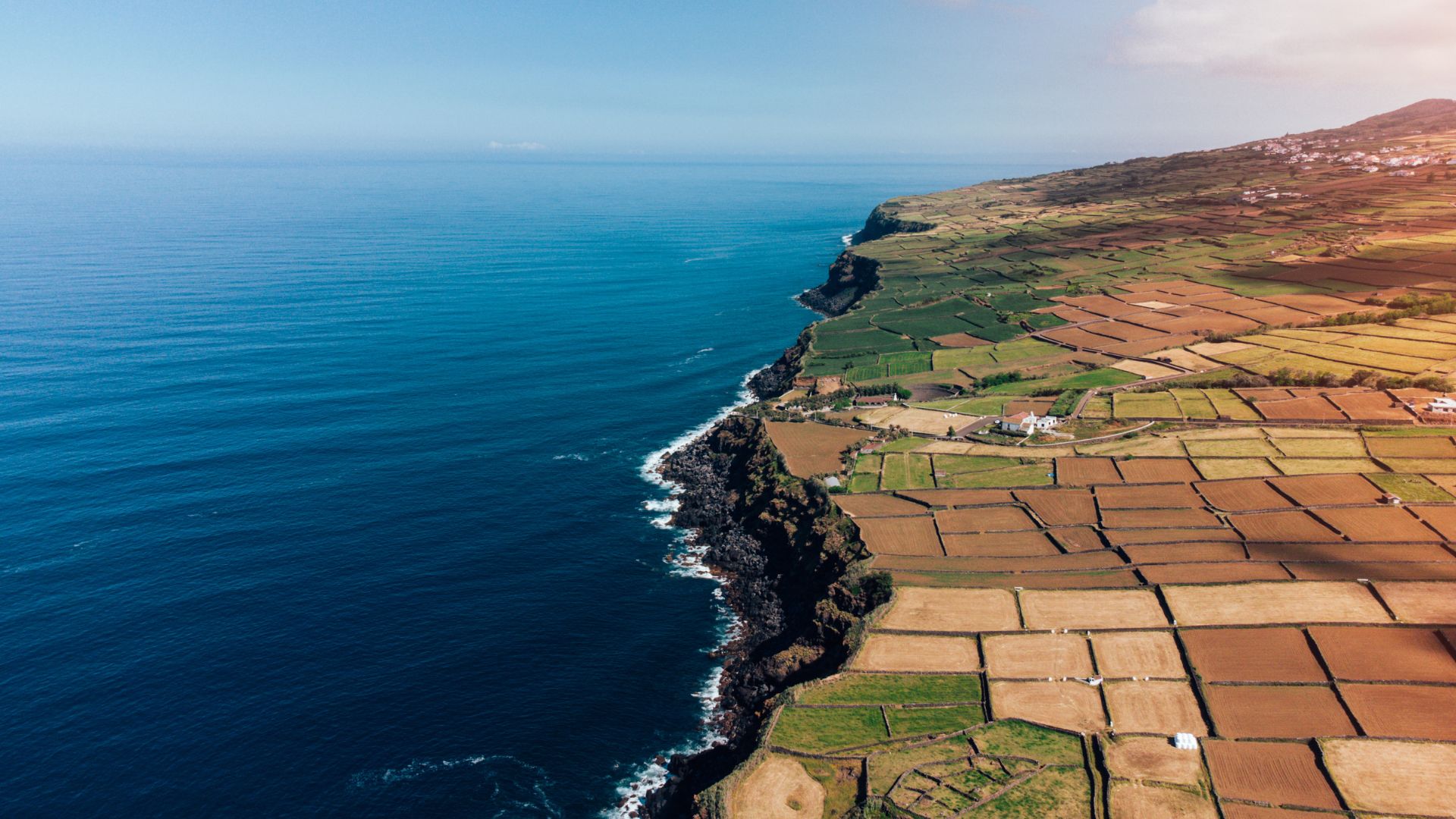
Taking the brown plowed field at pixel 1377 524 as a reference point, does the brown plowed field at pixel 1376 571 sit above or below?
below

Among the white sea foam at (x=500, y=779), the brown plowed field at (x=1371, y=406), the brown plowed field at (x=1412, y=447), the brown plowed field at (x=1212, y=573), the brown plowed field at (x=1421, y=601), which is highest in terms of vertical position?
the brown plowed field at (x=1371, y=406)

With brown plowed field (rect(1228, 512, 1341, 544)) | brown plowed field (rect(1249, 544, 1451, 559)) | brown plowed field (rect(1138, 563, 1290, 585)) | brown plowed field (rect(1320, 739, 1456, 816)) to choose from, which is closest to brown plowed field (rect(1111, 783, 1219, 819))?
brown plowed field (rect(1320, 739, 1456, 816))

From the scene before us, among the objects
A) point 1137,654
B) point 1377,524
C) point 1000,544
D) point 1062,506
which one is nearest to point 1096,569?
point 1000,544

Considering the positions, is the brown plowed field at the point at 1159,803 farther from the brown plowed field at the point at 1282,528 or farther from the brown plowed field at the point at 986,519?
the brown plowed field at the point at 1282,528

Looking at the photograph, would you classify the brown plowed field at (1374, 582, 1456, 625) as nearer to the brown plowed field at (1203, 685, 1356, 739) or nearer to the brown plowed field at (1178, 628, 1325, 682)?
the brown plowed field at (1178, 628, 1325, 682)

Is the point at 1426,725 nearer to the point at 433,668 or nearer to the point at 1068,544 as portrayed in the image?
the point at 1068,544

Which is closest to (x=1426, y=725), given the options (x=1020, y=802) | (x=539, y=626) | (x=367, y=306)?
(x=1020, y=802)

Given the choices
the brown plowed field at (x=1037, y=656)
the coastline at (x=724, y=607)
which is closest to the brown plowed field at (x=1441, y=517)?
the brown plowed field at (x=1037, y=656)
